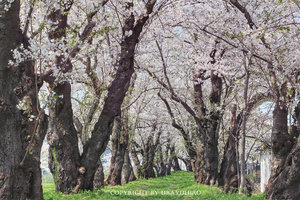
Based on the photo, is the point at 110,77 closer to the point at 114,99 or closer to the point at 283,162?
the point at 114,99

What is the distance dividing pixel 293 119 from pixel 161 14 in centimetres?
731

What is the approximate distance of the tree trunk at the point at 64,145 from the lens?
1084 centimetres

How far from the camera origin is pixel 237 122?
17.2 meters

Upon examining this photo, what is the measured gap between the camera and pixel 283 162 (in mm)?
11070

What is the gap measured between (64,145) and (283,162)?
268 inches

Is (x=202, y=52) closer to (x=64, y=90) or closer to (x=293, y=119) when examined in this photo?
(x=293, y=119)

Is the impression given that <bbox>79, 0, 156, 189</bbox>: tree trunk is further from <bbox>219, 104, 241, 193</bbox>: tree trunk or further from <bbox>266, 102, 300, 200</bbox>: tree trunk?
<bbox>219, 104, 241, 193</bbox>: tree trunk

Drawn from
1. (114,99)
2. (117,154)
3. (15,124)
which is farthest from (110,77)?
(117,154)

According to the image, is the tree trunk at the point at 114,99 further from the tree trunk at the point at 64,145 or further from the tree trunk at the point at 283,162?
the tree trunk at the point at 283,162

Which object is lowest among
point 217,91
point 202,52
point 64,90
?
point 64,90

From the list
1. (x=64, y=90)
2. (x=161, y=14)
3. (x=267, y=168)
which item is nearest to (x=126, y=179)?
(x=267, y=168)

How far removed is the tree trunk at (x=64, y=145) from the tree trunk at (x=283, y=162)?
614 centimetres

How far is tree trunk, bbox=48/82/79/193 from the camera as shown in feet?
35.6

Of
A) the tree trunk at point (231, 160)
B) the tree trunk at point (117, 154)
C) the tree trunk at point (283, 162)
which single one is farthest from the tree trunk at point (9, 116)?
the tree trunk at point (117, 154)
